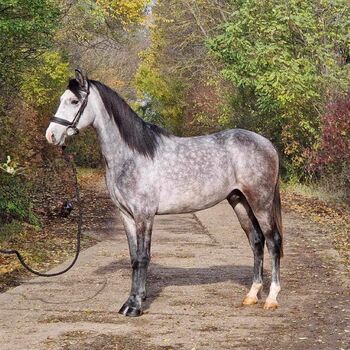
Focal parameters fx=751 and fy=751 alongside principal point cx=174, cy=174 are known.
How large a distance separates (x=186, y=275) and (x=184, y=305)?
5.90 ft

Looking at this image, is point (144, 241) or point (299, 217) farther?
point (299, 217)

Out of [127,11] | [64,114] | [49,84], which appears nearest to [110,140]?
[64,114]

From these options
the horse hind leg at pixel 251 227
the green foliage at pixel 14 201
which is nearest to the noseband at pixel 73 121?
the horse hind leg at pixel 251 227

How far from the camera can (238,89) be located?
1156 inches

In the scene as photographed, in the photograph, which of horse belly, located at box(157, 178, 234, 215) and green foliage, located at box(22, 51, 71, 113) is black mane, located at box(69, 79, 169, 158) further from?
green foliage, located at box(22, 51, 71, 113)

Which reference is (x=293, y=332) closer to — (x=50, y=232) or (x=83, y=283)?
(x=83, y=283)

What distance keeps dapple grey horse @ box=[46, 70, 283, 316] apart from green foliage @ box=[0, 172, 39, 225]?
5.40 meters

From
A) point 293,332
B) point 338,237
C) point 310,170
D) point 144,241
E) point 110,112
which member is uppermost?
point 110,112

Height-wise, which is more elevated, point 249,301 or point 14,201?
point 249,301

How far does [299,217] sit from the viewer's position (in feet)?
57.4

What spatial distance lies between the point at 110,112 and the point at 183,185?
111cm

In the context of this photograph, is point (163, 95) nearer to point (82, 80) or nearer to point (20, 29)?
point (20, 29)

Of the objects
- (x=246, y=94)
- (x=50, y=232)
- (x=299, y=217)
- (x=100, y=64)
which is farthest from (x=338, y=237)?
(x=100, y=64)

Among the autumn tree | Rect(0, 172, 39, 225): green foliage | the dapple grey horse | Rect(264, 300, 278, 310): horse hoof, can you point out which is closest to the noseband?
the dapple grey horse
